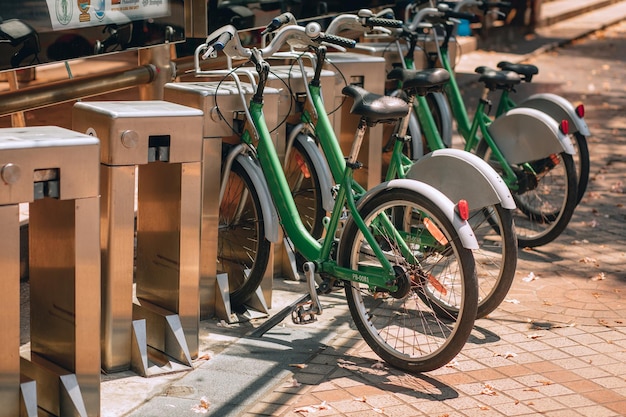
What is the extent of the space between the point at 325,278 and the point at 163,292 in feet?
2.67

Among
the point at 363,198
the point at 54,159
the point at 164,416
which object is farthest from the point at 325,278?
the point at 54,159

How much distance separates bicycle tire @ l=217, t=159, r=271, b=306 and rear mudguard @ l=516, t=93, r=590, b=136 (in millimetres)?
2505

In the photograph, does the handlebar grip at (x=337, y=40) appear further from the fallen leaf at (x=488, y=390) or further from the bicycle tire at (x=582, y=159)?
the bicycle tire at (x=582, y=159)

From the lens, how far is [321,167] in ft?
20.0

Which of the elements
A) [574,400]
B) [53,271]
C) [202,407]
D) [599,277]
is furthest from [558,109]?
[53,271]

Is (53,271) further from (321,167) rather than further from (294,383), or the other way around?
(321,167)

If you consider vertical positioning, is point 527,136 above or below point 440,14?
below

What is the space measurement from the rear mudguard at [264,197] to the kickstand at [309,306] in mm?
272

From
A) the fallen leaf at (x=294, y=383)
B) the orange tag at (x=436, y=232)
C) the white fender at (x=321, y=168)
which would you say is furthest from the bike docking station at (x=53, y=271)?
the white fender at (x=321, y=168)

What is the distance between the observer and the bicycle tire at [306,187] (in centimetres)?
618

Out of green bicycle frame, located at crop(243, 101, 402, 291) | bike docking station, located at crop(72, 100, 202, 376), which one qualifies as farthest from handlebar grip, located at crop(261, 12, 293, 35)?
bike docking station, located at crop(72, 100, 202, 376)

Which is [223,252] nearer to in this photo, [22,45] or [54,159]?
[22,45]

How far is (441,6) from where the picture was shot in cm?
775

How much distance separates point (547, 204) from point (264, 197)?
9.46 ft
